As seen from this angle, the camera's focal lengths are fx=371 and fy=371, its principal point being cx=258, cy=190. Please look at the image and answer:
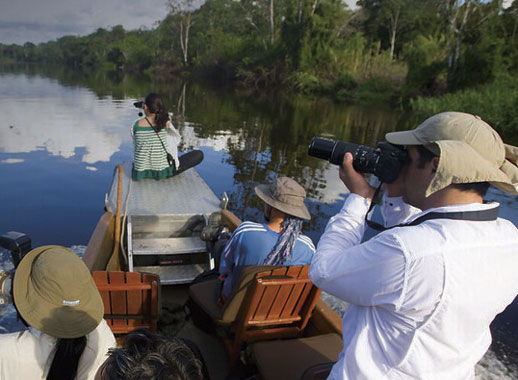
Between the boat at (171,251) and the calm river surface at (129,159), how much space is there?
1.51 metres

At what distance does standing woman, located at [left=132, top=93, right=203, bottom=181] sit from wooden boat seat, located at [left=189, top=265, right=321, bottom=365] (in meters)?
2.71

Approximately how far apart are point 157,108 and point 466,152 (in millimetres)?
4087

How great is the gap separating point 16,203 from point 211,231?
4.32m

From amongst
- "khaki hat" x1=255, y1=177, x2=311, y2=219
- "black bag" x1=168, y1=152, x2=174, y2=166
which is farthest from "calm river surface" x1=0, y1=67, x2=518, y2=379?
"khaki hat" x1=255, y1=177, x2=311, y2=219

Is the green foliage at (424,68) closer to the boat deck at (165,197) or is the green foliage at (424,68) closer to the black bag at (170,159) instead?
the boat deck at (165,197)

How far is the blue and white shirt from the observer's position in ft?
7.04

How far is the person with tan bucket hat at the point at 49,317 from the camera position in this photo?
1194 mm

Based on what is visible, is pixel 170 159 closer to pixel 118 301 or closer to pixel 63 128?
pixel 118 301

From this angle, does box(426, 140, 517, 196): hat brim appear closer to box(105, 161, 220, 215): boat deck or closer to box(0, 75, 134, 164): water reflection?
box(105, 161, 220, 215): boat deck

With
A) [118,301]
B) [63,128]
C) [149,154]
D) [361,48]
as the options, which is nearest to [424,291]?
[118,301]

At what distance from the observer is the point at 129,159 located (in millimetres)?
8586

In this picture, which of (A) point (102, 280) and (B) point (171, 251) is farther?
(B) point (171, 251)

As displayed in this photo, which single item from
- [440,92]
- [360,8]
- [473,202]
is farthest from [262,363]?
[360,8]

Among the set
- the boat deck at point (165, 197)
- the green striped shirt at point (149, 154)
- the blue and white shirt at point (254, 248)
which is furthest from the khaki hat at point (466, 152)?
the green striped shirt at point (149, 154)
